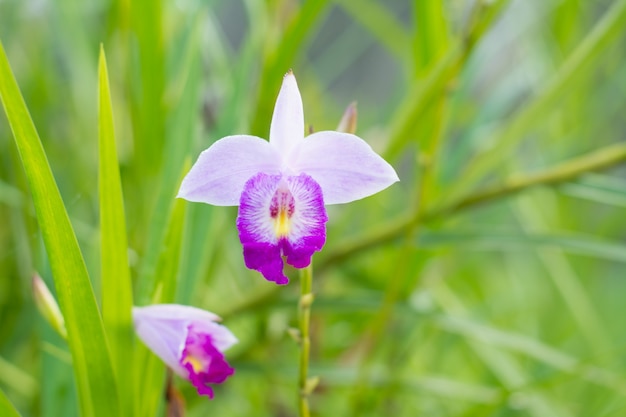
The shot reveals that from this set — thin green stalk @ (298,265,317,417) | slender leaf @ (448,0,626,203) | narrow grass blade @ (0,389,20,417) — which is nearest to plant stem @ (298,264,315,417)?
thin green stalk @ (298,265,317,417)

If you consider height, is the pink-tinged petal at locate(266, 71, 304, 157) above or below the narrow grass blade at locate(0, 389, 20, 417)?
above

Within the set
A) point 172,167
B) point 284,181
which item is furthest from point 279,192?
point 172,167

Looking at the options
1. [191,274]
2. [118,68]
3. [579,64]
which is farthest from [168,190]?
[118,68]

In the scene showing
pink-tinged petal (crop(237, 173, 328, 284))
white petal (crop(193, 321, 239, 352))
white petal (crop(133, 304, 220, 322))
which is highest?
pink-tinged petal (crop(237, 173, 328, 284))

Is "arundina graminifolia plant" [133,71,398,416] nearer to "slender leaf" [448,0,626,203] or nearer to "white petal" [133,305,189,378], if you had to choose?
"white petal" [133,305,189,378]

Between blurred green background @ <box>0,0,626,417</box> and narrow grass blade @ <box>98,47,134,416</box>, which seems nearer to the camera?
narrow grass blade @ <box>98,47,134,416</box>

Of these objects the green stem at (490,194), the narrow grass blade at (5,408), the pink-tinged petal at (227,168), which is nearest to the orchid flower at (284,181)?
the pink-tinged petal at (227,168)

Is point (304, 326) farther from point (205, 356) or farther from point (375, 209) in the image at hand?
point (375, 209)
